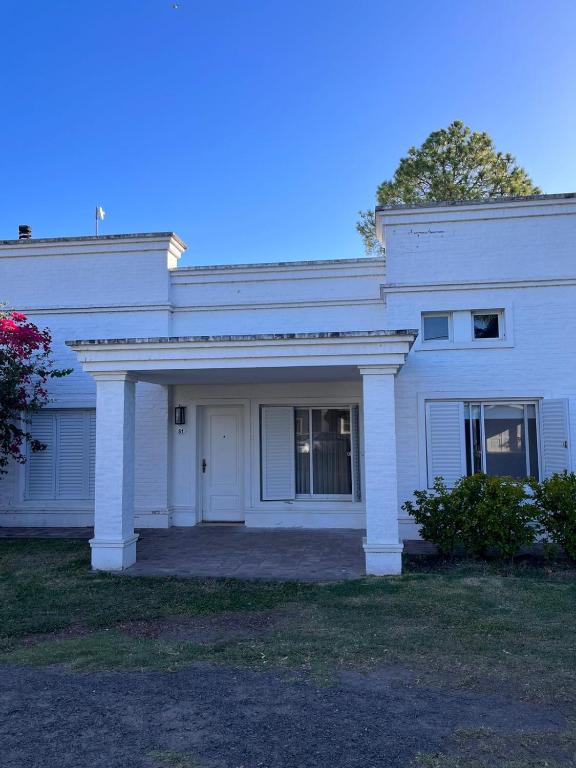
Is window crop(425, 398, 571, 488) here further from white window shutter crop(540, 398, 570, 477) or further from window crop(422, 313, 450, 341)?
window crop(422, 313, 450, 341)

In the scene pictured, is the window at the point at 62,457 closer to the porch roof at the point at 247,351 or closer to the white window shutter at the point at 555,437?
the porch roof at the point at 247,351

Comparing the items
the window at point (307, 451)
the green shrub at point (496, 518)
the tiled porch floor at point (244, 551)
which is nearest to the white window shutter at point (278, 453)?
the window at point (307, 451)

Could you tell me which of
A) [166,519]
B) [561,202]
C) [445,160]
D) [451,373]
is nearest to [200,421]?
[166,519]

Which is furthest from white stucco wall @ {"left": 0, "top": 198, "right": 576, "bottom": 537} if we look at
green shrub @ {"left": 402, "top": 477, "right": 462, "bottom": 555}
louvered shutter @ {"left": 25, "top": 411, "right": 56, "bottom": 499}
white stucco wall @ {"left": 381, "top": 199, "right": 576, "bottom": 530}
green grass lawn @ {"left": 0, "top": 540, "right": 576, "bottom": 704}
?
green grass lawn @ {"left": 0, "top": 540, "right": 576, "bottom": 704}

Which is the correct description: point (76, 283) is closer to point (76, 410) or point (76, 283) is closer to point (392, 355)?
point (76, 410)

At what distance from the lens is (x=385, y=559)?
24.1ft

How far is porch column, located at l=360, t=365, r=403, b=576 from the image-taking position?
7.35m

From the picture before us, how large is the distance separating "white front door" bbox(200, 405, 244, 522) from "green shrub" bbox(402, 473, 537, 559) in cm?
411

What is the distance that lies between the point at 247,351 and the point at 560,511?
456cm

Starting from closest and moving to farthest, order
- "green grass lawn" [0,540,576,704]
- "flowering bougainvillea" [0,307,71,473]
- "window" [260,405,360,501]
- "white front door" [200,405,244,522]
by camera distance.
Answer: "green grass lawn" [0,540,576,704] < "flowering bougainvillea" [0,307,71,473] < "window" [260,405,360,501] < "white front door" [200,405,244,522]

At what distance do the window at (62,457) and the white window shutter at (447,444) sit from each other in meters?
6.24

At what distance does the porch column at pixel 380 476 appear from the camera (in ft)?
24.1

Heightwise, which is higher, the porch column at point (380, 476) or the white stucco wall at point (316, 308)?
the white stucco wall at point (316, 308)

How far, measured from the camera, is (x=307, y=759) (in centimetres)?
329
